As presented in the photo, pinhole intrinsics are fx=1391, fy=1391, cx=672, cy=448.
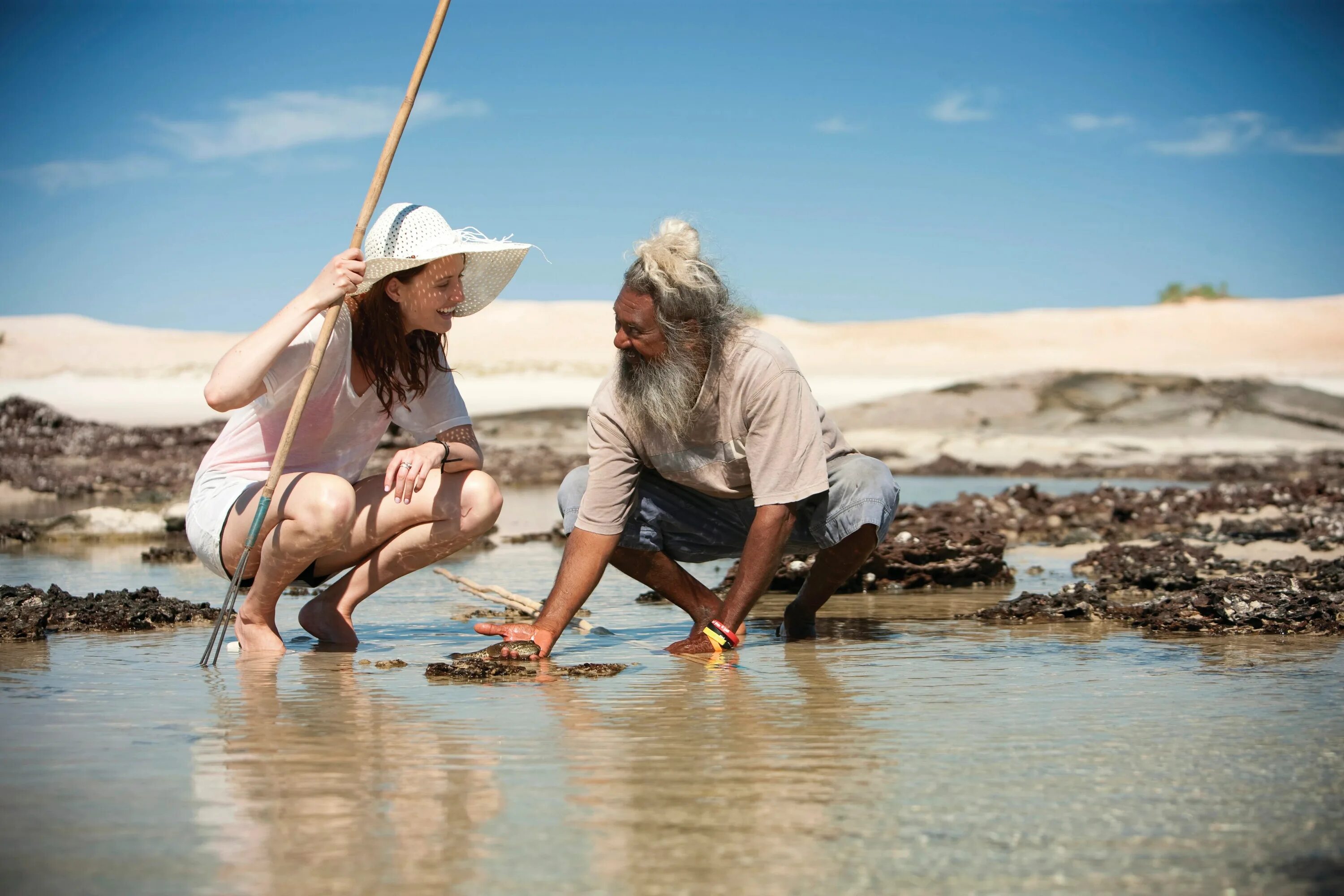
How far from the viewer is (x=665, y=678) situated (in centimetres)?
401

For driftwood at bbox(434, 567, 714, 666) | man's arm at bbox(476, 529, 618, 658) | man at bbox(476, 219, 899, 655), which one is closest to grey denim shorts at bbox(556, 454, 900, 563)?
man at bbox(476, 219, 899, 655)

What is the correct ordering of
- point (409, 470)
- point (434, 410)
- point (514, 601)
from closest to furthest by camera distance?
point (409, 470) → point (434, 410) → point (514, 601)

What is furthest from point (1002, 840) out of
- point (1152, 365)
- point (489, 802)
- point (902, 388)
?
point (1152, 365)

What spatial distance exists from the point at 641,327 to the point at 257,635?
1.59 meters

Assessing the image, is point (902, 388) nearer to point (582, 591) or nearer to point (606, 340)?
point (606, 340)

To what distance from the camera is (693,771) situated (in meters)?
2.86

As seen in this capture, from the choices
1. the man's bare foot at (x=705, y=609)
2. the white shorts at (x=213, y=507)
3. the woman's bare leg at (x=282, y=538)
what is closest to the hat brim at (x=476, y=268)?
the woman's bare leg at (x=282, y=538)

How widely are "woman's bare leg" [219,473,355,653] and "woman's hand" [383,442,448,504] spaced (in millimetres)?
153

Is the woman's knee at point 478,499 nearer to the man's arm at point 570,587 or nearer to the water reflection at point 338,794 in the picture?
the man's arm at point 570,587

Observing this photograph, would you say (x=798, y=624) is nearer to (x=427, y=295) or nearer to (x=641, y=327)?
(x=641, y=327)

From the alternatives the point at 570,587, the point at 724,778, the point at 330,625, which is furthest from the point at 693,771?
the point at 330,625

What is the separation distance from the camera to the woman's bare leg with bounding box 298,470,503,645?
183 inches

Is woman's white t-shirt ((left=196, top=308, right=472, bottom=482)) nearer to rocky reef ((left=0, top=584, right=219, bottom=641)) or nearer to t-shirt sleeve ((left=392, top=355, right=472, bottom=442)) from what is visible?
t-shirt sleeve ((left=392, top=355, right=472, bottom=442))

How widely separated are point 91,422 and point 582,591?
17.6 meters
